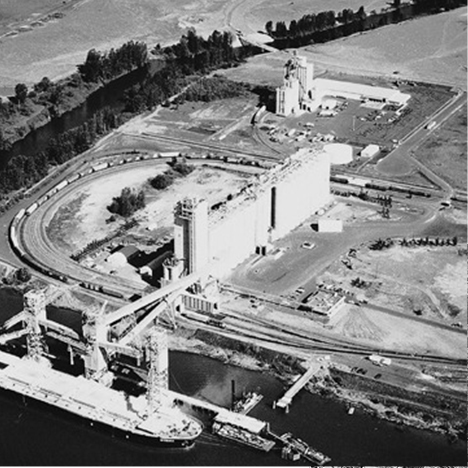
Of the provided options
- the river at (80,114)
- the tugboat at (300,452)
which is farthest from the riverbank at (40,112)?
the tugboat at (300,452)

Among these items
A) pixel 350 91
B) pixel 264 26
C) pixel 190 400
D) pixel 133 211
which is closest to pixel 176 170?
pixel 133 211

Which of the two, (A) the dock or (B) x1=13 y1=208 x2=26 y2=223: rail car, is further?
(B) x1=13 y1=208 x2=26 y2=223: rail car

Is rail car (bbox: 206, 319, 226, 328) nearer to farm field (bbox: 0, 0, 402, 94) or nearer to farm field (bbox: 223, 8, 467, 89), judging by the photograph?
farm field (bbox: 223, 8, 467, 89)

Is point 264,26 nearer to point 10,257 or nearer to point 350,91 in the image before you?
point 350,91

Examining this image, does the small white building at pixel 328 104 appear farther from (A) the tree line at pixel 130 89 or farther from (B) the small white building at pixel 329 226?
(B) the small white building at pixel 329 226

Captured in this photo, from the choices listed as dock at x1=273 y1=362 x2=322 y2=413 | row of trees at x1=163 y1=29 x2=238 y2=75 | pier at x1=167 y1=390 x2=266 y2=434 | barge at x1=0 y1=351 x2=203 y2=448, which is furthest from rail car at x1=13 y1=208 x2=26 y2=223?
row of trees at x1=163 y1=29 x2=238 y2=75

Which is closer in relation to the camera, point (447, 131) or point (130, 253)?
point (130, 253)
